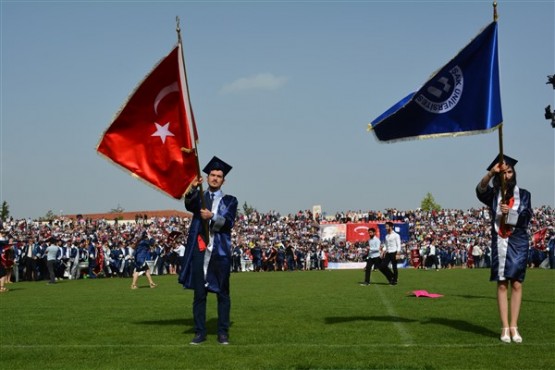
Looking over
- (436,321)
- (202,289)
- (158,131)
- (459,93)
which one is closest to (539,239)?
(436,321)

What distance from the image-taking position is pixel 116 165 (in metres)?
9.96

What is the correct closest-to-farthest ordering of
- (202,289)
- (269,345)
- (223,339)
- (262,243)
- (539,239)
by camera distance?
(269,345)
(223,339)
(202,289)
(539,239)
(262,243)

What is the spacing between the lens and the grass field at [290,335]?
816 centimetres

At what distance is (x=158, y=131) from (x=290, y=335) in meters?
3.22

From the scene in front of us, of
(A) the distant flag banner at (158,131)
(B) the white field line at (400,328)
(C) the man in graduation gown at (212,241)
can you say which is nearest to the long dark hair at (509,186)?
(B) the white field line at (400,328)

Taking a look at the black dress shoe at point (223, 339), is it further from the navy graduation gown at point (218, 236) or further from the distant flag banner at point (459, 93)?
the distant flag banner at point (459, 93)

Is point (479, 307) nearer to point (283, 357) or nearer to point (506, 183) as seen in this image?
point (506, 183)

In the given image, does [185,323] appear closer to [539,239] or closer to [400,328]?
[400,328]

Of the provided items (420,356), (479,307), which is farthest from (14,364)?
(479,307)

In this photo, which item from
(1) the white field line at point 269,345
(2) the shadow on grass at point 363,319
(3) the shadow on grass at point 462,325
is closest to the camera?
(1) the white field line at point 269,345

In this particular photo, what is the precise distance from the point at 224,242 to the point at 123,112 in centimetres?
213

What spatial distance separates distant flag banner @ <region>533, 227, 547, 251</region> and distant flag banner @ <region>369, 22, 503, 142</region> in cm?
3586

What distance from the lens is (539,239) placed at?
4388cm

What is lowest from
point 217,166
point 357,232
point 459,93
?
point 217,166
